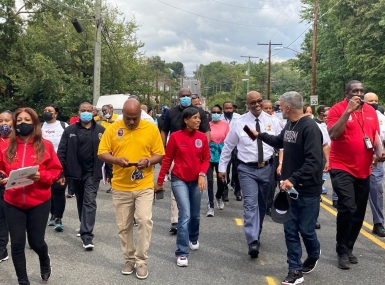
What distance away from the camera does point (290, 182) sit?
16.3 ft

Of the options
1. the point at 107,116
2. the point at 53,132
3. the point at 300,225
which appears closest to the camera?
the point at 300,225

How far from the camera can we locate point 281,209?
5.15 meters

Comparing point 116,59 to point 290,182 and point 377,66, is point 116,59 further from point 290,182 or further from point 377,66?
point 290,182

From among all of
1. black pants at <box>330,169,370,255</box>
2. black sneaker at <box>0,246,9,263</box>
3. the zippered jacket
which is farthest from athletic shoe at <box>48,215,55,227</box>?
black pants at <box>330,169,370,255</box>

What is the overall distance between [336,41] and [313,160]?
131ft

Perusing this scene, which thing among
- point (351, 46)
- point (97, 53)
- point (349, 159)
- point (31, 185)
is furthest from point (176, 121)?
point (351, 46)

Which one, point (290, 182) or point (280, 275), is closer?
point (290, 182)

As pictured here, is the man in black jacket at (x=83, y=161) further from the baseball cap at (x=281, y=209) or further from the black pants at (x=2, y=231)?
the baseball cap at (x=281, y=209)

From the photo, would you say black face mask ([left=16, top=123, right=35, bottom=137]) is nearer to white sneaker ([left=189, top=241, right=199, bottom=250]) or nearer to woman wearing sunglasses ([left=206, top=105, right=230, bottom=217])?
white sneaker ([left=189, top=241, right=199, bottom=250])

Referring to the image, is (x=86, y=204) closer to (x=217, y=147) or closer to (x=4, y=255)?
(x=4, y=255)

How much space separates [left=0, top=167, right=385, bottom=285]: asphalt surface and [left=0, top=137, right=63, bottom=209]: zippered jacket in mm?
995

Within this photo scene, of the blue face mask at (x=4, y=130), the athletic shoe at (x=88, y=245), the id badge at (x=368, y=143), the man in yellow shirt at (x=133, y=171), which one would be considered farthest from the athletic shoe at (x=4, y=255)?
the id badge at (x=368, y=143)

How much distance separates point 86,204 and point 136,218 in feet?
4.83

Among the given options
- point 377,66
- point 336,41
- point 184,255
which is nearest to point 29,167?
point 184,255
